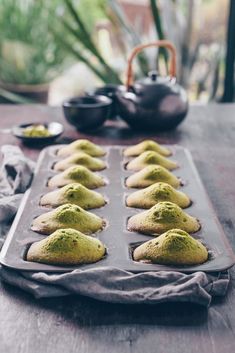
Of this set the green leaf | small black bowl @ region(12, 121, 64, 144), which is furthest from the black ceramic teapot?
the green leaf

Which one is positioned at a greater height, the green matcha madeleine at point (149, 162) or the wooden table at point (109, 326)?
the wooden table at point (109, 326)

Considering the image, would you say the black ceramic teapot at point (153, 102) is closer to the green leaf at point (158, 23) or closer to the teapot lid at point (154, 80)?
the teapot lid at point (154, 80)

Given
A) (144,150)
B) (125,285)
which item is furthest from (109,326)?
(144,150)

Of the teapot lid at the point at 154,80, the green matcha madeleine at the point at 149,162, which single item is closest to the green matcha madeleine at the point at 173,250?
the green matcha madeleine at the point at 149,162

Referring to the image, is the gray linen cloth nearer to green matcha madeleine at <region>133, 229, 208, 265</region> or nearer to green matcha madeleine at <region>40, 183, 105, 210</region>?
green matcha madeleine at <region>133, 229, 208, 265</region>

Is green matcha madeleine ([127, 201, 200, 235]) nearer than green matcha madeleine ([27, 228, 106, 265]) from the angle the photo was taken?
No

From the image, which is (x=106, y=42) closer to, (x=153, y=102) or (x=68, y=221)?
(x=153, y=102)

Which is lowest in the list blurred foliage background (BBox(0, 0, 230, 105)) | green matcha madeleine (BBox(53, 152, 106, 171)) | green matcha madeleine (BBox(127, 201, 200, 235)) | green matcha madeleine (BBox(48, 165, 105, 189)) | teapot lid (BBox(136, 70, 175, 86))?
blurred foliage background (BBox(0, 0, 230, 105))
